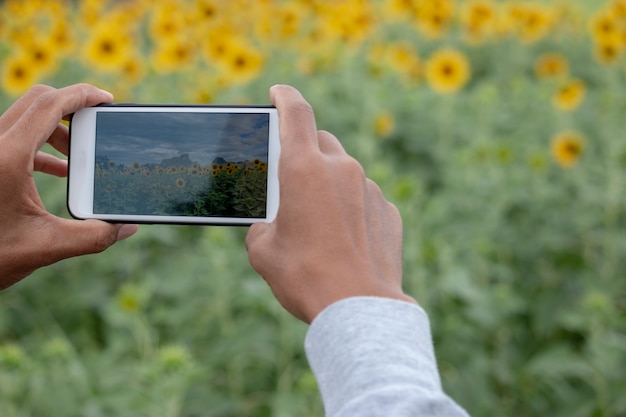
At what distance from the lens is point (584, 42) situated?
5680 mm

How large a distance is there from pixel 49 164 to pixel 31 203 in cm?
17

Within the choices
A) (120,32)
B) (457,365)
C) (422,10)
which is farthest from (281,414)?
(422,10)

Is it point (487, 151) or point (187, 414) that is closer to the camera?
point (187, 414)

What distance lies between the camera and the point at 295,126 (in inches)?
30.9

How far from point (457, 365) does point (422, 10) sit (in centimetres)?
278

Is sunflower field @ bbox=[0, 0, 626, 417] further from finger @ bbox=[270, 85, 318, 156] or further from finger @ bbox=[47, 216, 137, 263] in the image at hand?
finger @ bbox=[270, 85, 318, 156]

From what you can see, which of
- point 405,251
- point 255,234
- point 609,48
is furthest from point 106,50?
point 255,234

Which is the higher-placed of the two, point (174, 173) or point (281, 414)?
point (174, 173)

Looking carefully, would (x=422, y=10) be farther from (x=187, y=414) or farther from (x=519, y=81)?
(x=187, y=414)

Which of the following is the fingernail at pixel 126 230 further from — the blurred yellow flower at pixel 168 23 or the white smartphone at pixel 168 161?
the blurred yellow flower at pixel 168 23

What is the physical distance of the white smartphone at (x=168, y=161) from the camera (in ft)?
3.20

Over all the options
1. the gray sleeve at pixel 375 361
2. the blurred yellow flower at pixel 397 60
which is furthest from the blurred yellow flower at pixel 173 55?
the gray sleeve at pixel 375 361

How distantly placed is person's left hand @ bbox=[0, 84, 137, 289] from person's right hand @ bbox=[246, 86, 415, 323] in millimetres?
246

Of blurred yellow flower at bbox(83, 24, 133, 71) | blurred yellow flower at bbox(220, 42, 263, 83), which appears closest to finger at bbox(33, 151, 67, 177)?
blurred yellow flower at bbox(220, 42, 263, 83)
